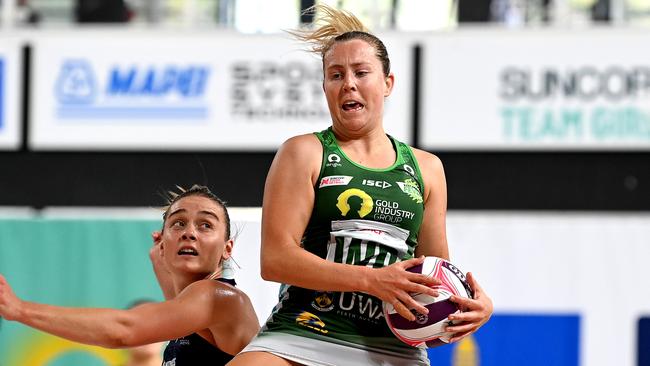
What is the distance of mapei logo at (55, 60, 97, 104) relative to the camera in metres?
10.5

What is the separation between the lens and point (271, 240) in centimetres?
385

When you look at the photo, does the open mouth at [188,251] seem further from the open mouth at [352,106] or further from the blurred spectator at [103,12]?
the blurred spectator at [103,12]

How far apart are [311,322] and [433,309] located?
462 mm

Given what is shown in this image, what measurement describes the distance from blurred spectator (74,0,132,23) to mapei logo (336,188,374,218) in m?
7.38

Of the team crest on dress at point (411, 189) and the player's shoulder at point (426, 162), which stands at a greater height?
the player's shoulder at point (426, 162)

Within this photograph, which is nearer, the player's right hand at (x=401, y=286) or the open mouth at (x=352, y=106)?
the player's right hand at (x=401, y=286)

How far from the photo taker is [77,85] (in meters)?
10.5

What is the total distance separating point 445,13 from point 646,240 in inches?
127

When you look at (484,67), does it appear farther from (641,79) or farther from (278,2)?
(278,2)

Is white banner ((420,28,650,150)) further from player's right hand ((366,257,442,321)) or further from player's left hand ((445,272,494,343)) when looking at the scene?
player's right hand ((366,257,442,321))

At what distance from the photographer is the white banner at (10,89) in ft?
34.8

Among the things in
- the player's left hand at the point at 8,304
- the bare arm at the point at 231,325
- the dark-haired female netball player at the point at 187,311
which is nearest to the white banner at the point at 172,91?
the dark-haired female netball player at the point at 187,311

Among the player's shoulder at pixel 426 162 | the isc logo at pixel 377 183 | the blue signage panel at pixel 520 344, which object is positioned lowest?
the blue signage panel at pixel 520 344

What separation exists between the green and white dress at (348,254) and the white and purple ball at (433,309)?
0.15 meters
